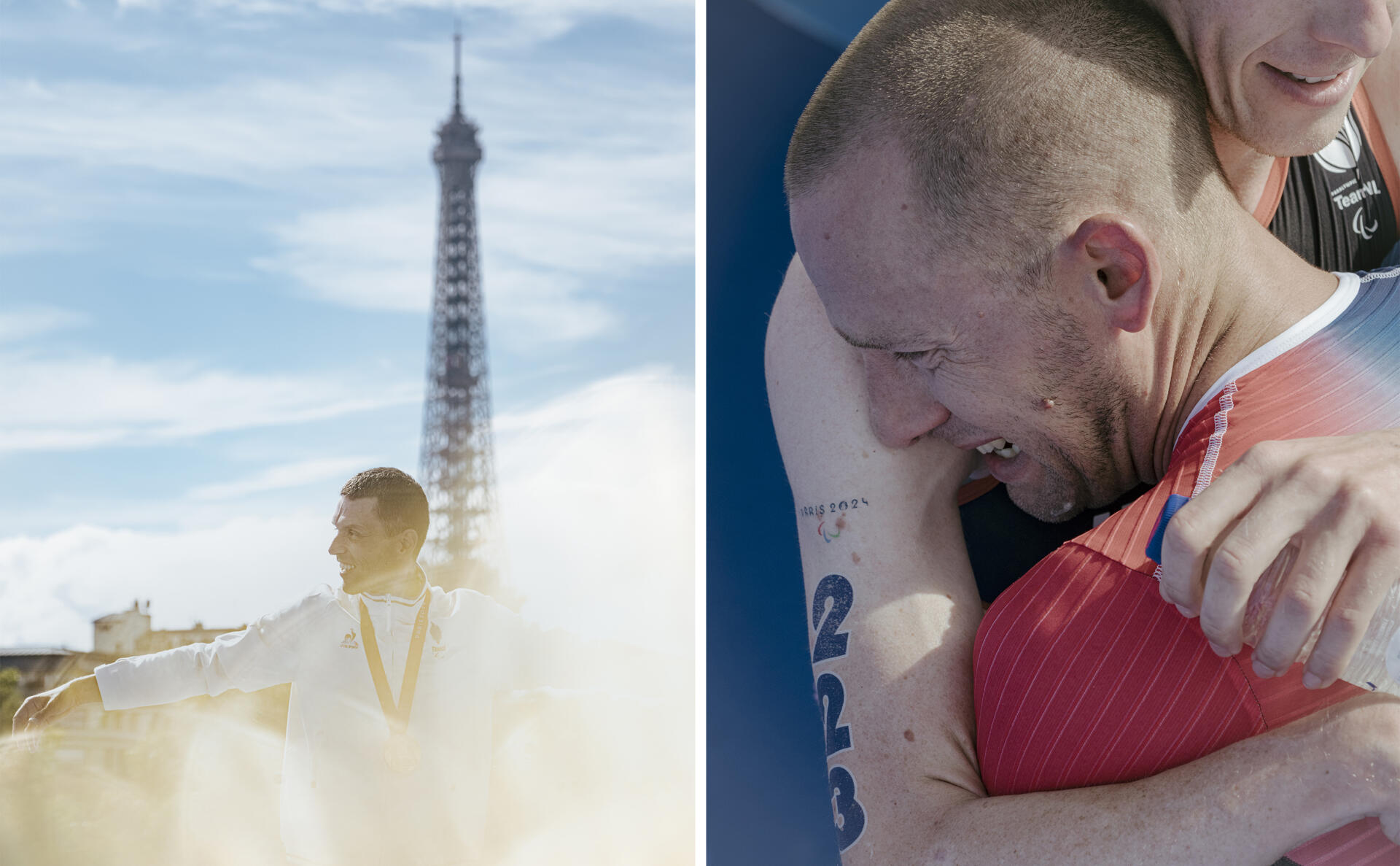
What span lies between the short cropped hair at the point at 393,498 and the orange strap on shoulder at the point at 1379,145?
163 cm

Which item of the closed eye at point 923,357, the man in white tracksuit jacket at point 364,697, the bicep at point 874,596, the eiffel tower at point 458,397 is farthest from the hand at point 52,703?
the closed eye at point 923,357

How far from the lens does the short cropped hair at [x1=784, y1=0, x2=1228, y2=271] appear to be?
3.16 ft

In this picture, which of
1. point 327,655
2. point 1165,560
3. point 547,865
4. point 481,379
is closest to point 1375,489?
point 1165,560

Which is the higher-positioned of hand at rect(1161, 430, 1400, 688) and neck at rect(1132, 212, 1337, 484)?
neck at rect(1132, 212, 1337, 484)

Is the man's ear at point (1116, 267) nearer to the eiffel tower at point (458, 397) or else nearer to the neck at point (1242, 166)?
the neck at point (1242, 166)

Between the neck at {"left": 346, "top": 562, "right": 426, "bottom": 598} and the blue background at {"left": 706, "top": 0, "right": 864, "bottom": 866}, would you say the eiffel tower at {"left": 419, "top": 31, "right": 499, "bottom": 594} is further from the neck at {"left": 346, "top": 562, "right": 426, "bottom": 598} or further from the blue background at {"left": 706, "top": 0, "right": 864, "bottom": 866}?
the blue background at {"left": 706, "top": 0, "right": 864, "bottom": 866}

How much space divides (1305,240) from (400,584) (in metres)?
1.52

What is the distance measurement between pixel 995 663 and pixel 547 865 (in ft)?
3.11

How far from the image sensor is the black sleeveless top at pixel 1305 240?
132cm

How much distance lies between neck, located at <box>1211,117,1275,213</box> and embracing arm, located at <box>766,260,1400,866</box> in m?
0.47

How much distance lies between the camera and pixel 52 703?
1.47 metres

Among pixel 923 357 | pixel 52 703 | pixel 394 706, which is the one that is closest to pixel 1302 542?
pixel 923 357

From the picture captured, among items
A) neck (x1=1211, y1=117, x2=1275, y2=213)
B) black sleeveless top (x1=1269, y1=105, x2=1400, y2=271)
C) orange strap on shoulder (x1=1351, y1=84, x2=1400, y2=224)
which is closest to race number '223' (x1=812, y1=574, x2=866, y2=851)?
neck (x1=1211, y1=117, x2=1275, y2=213)

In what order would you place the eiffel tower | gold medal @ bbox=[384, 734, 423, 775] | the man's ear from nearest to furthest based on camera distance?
1. the man's ear
2. gold medal @ bbox=[384, 734, 423, 775]
3. the eiffel tower
